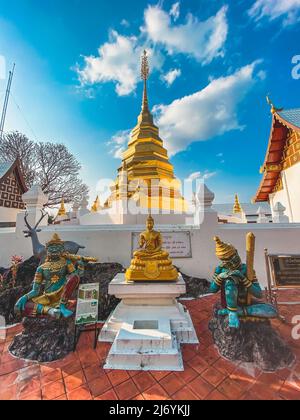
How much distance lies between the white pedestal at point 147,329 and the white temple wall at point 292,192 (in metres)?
6.28

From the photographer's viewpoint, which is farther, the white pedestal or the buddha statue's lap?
the buddha statue's lap

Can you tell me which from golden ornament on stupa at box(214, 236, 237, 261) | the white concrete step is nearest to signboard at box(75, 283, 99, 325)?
the white concrete step

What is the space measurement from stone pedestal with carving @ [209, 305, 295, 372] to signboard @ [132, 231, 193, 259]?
238 centimetres

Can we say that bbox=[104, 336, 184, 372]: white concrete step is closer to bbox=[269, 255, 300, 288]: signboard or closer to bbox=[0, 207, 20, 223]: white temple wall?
bbox=[269, 255, 300, 288]: signboard

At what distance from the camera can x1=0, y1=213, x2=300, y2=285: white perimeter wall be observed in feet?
15.8

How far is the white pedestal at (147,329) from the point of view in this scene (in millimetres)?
2141

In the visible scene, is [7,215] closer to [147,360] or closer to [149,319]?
[149,319]

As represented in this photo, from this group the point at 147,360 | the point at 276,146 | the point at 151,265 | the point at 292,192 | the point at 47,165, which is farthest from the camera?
the point at 47,165

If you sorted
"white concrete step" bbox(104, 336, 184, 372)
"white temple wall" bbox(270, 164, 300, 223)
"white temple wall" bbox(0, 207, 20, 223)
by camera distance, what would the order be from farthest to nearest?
1. "white temple wall" bbox(0, 207, 20, 223)
2. "white temple wall" bbox(270, 164, 300, 223)
3. "white concrete step" bbox(104, 336, 184, 372)

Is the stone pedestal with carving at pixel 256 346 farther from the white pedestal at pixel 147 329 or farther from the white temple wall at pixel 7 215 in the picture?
the white temple wall at pixel 7 215

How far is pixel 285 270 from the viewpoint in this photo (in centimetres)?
345

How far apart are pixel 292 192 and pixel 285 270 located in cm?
489

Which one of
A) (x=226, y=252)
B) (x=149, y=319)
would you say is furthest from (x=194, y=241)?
(x=149, y=319)

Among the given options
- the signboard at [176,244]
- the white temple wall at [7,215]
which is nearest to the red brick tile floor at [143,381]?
the signboard at [176,244]
